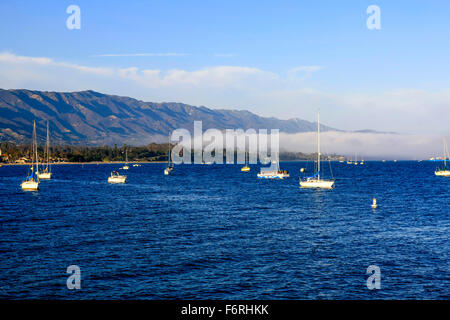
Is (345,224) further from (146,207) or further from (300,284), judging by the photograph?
(146,207)

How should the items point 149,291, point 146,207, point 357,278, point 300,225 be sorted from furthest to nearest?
point 146,207, point 300,225, point 357,278, point 149,291

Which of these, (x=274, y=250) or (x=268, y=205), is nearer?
(x=274, y=250)

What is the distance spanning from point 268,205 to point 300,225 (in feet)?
78.6

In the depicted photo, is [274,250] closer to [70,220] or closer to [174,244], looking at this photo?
[174,244]

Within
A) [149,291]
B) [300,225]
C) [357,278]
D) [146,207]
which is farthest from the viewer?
[146,207]

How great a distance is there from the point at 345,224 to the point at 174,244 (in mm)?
25254

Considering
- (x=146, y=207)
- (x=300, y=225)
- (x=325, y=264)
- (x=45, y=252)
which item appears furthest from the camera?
(x=146, y=207)
